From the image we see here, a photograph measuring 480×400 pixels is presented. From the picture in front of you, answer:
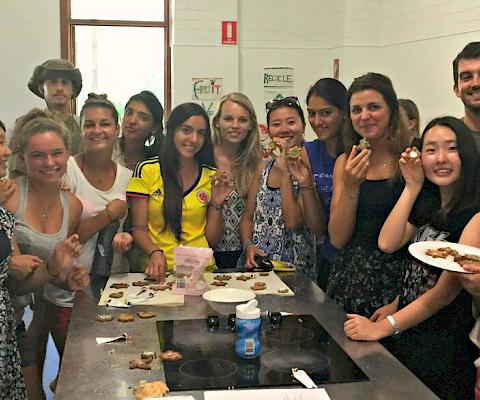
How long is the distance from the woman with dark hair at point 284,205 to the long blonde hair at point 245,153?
0.13 ft

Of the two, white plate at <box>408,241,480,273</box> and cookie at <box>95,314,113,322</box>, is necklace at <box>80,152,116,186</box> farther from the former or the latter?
white plate at <box>408,241,480,273</box>

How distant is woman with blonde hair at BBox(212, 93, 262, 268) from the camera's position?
2.96 meters

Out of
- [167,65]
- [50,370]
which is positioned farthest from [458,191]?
[167,65]

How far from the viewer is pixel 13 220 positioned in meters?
2.32

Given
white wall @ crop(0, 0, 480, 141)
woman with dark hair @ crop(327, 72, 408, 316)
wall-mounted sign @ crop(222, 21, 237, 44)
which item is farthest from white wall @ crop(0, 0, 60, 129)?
woman with dark hair @ crop(327, 72, 408, 316)

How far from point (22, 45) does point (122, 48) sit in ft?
3.22

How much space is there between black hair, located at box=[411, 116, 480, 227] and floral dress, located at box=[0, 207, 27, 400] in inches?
58.7

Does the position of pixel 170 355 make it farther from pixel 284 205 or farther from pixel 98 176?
pixel 98 176

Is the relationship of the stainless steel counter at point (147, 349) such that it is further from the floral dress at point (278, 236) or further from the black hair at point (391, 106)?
the black hair at point (391, 106)

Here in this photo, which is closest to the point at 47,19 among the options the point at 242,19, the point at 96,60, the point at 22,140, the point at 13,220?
the point at 96,60

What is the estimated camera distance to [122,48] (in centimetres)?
612

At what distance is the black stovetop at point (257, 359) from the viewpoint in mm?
1622

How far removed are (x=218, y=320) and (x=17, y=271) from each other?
834 mm

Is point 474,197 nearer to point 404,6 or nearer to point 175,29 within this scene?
point 404,6
